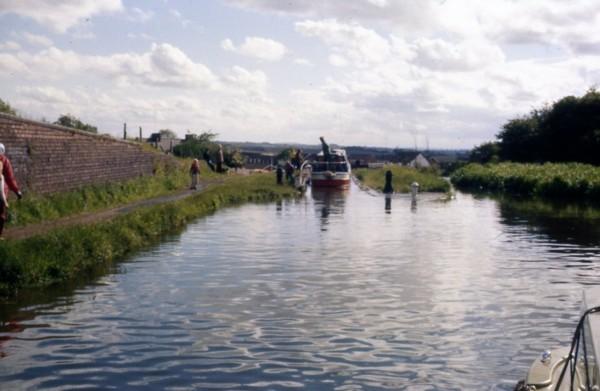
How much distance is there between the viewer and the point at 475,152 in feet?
395

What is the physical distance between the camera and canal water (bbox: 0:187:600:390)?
32.0 ft

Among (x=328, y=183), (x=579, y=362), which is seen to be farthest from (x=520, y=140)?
(x=579, y=362)

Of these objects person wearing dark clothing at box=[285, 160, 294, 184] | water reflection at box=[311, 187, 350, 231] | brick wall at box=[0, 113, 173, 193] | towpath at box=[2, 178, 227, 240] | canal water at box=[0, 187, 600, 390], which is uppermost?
brick wall at box=[0, 113, 173, 193]

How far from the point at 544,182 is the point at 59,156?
1230 inches

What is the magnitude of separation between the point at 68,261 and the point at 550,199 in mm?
34504

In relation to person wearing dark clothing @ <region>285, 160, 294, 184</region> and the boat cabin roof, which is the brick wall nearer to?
the boat cabin roof

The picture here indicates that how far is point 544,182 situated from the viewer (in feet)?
162

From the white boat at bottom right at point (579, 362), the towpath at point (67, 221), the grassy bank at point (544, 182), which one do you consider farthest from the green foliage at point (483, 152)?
the white boat at bottom right at point (579, 362)

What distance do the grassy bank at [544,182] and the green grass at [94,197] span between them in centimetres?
2101

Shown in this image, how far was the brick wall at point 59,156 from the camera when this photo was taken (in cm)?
2378

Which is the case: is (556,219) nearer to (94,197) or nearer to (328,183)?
(94,197)

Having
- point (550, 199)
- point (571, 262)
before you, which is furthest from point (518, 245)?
point (550, 199)

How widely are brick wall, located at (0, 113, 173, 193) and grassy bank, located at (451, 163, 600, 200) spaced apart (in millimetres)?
23529

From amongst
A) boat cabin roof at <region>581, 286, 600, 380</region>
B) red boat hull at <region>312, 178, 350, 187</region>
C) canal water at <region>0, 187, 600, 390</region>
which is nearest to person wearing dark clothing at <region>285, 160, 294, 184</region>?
red boat hull at <region>312, 178, 350, 187</region>
